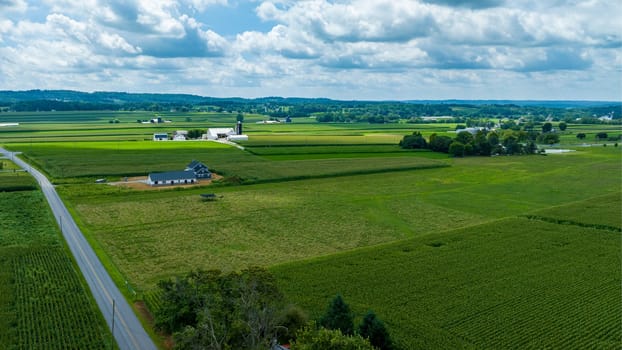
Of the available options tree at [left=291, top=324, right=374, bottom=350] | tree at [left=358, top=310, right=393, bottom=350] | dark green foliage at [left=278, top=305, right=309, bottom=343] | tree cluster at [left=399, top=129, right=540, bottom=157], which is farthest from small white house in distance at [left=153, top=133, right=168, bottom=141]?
tree at [left=291, top=324, right=374, bottom=350]

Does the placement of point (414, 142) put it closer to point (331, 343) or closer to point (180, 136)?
point (180, 136)

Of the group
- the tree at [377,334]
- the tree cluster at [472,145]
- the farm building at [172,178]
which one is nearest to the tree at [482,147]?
the tree cluster at [472,145]

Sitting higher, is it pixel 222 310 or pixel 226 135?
pixel 226 135

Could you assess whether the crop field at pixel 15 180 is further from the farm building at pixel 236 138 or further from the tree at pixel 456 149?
the tree at pixel 456 149

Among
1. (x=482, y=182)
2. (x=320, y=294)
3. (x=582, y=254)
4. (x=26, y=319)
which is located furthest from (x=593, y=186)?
(x=26, y=319)

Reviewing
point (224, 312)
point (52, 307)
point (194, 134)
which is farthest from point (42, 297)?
point (194, 134)

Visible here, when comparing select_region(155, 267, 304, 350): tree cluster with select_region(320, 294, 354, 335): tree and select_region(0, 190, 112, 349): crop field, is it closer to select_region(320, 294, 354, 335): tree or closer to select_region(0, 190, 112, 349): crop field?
select_region(320, 294, 354, 335): tree
